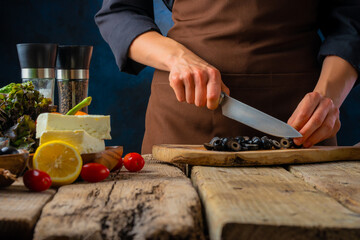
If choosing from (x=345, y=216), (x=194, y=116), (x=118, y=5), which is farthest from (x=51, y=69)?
(x=345, y=216)

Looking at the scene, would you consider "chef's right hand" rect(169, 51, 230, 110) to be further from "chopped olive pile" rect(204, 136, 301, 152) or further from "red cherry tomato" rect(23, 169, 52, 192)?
"red cherry tomato" rect(23, 169, 52, 192)

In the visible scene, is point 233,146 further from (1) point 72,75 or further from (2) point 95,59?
(2) point 95,59

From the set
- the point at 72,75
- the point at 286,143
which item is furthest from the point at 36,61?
the point at 286,143

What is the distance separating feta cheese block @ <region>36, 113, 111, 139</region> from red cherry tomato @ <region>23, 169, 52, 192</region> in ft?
0.68

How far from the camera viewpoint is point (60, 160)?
0.96 meters

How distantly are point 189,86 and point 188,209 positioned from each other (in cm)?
65

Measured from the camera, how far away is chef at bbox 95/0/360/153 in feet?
5.05

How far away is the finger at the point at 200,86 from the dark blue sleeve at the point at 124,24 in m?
0.36

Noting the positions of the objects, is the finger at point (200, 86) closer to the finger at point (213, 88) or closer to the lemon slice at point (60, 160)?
the finger at point (213, 88)

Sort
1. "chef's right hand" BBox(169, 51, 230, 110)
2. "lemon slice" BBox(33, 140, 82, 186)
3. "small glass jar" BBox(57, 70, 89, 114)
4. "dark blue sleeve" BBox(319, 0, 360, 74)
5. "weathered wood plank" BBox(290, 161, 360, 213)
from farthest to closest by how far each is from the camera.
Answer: "small glass jar" BBox(57, 70, 89, 114)
"dark blue sleeve" BBox(319, 0, 360, 74)
"chef's right hand" BBox(169, 51, 230, 110)
"lemon slice" BBox(33, 140, 82, 186)
"weathered wood plank" BBox(290, 161, 360, 213)

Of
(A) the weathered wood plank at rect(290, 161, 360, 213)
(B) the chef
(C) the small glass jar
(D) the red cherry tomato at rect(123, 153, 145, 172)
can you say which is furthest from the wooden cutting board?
(C) the small glass jar

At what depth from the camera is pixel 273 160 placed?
1.21 metres

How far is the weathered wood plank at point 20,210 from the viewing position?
67 cm

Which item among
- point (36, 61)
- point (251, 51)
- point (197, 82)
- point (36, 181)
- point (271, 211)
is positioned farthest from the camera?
point (36, 61)
